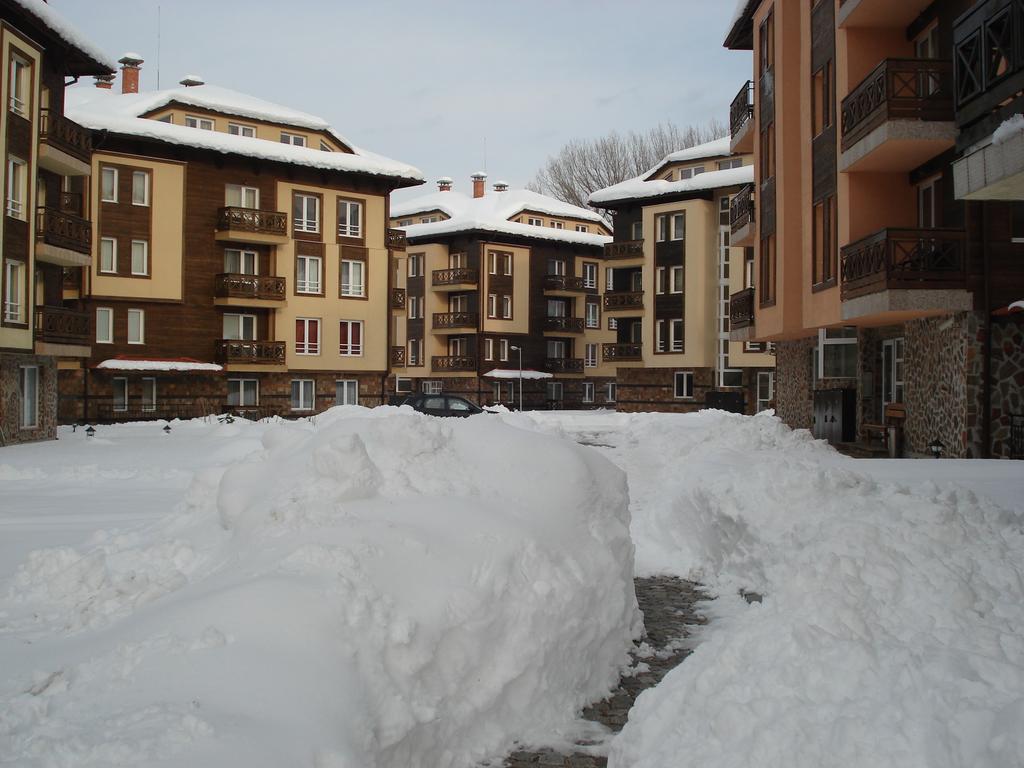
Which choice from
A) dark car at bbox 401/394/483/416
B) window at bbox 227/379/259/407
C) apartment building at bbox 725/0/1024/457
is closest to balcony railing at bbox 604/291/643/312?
dark car at bbox 401/394/483/416

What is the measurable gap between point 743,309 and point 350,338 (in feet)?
58.2

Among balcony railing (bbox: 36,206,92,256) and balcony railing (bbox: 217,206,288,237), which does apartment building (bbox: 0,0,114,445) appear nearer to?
balcony railing (bbox: 36,206,92,256)

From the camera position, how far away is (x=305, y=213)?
38.7 metres

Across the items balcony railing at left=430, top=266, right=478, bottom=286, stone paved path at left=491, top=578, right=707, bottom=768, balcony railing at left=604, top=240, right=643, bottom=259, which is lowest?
stone paved path at left=491, top=578, right=707, bottom=768

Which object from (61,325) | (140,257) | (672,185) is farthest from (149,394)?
(672,185)

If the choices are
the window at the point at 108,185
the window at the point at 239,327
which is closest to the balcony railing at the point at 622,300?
the window at the point at 239,327

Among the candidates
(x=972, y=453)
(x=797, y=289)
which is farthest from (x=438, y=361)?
(x=972, y=453)

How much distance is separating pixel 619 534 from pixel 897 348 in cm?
1585

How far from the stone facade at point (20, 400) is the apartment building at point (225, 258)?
24.9 feet

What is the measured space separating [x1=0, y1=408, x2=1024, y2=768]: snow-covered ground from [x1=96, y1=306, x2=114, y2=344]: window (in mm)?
26568

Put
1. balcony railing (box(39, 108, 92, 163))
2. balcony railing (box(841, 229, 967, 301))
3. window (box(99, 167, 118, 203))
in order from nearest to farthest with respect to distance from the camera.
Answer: balcony railing (box(841, 229, 967, 301)) → balcony railing (box(39, 108, 92, 163)) → window (box(99, 167, 118, 203))

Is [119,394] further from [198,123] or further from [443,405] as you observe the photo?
[443,405]

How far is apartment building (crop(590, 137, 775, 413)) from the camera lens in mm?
44531

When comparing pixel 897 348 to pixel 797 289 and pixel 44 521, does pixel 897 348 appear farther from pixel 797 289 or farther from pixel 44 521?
pixel 44 521
